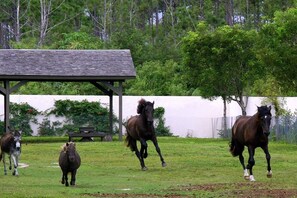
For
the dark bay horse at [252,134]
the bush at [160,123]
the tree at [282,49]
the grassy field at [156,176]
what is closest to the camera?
the grassy field at [156,176]

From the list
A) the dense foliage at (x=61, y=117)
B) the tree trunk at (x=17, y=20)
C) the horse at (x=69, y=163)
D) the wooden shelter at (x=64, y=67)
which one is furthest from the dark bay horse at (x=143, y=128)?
the tree trunk at (x=17, y=20)

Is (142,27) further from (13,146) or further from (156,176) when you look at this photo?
(156,176)

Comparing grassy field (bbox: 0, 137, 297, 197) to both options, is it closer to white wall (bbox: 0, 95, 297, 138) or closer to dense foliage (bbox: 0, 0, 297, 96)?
dense foliage (bbox: 0, 0, 297, 96)

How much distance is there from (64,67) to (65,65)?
0.36m

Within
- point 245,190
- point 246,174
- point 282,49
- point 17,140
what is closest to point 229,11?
point 282,49

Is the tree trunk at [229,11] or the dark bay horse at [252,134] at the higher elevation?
the tree trunk at [229,11]

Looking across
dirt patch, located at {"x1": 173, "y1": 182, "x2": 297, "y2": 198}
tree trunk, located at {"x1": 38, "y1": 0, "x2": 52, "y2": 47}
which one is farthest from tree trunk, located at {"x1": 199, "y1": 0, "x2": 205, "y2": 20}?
dirt patch, located at {"x1": 173, "y1": 182, "x2": 297, "y2": 198}

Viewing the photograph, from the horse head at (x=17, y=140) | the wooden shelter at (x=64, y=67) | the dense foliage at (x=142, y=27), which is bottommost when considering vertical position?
the horse head at (x=17, y=140)

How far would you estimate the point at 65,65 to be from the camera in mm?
45344

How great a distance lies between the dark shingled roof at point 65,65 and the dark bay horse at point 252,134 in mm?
20813

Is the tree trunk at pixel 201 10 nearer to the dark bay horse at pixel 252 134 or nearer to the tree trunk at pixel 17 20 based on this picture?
the tree trunk at pixel 17 20

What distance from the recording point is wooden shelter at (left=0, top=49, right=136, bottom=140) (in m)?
43.8

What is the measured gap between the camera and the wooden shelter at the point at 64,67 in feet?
144

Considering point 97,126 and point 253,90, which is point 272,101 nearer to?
point 253,90
